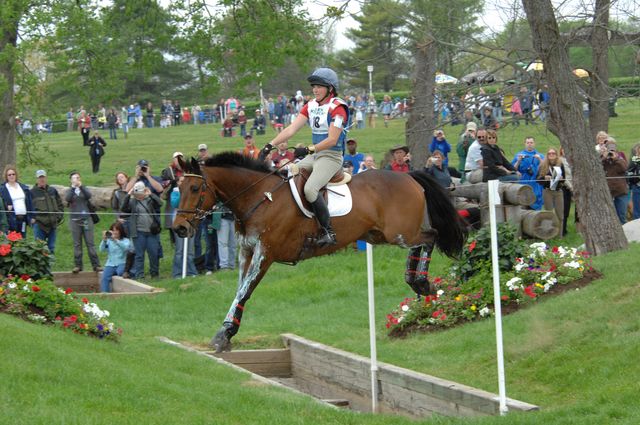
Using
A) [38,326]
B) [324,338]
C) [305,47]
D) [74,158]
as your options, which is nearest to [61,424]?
[38,326]

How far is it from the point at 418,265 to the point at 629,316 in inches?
125

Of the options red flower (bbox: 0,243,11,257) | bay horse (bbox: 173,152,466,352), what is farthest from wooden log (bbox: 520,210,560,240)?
red flower (bbox: 0,243,11,257)

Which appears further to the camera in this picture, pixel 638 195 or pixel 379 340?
pixel 638 195

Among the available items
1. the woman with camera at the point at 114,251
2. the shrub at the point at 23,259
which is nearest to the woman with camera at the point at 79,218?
the woman with camera at the point at 114,251

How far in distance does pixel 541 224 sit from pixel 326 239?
8.32 m

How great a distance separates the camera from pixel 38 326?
11781 millimetres

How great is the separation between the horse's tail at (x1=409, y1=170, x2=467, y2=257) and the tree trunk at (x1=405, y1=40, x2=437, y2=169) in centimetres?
379

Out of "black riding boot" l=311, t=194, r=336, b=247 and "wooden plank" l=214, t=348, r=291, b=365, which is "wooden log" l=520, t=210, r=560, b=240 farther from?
"black riding boot" l=311, t=194, r=336, b=247

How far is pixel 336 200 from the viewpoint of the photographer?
12609 mm

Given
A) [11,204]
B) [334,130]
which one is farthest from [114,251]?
[334,130]

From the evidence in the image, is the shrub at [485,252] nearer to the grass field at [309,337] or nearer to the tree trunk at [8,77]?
the grass field at [309,337]

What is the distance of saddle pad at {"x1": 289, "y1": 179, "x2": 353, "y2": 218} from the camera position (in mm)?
12430

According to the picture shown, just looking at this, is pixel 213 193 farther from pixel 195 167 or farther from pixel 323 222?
pixel 323 222

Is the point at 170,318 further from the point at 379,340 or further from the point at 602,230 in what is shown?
the point at 602,230
